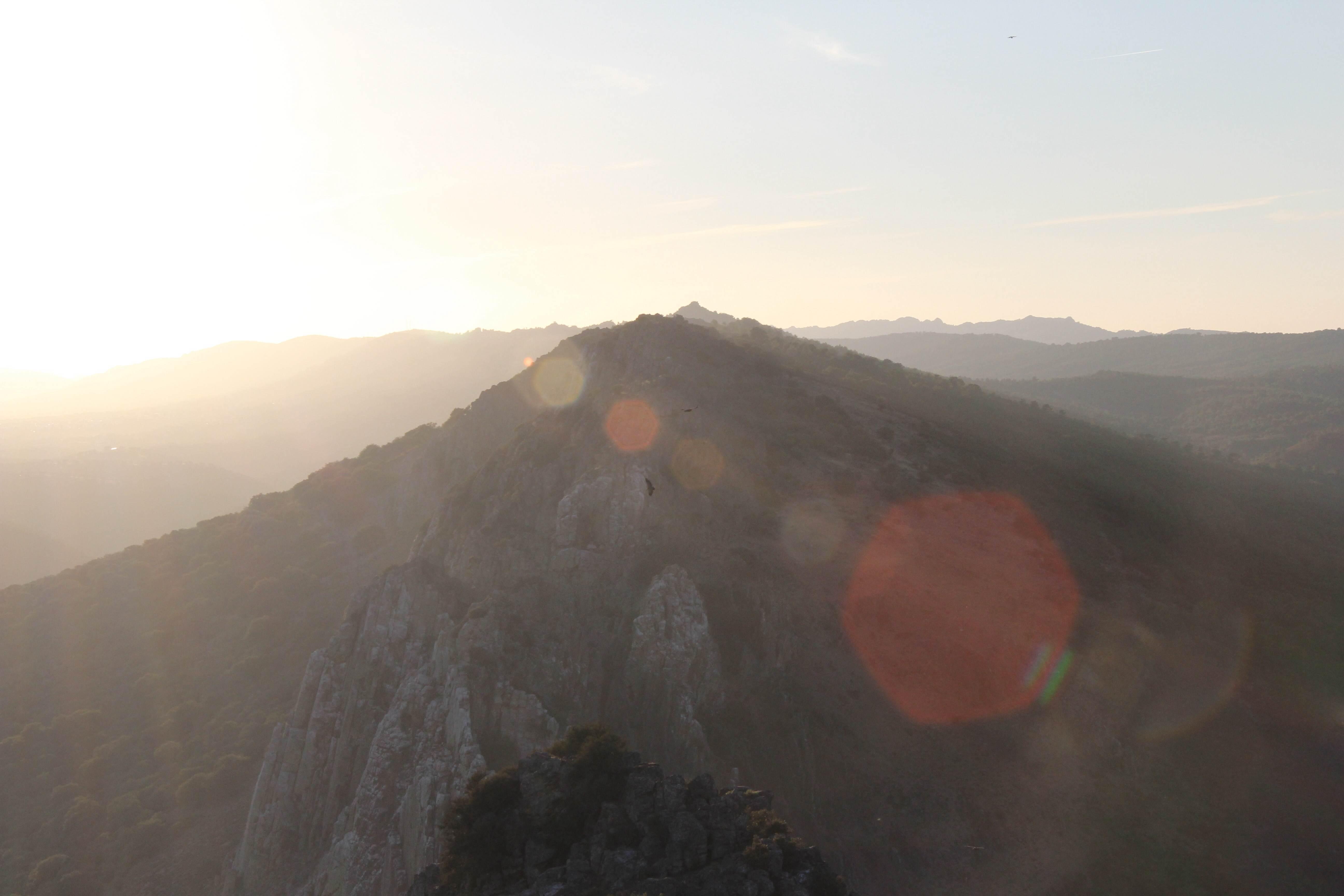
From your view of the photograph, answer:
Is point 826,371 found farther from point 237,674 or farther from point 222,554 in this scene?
point 222,554

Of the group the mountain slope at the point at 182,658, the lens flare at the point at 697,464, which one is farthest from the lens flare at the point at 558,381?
the lens flare at the point at 697,464

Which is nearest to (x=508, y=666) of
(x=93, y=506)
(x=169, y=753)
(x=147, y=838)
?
(x=147, y=838)

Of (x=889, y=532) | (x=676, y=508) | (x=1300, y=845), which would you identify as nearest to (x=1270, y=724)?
(x=1300, y=845)

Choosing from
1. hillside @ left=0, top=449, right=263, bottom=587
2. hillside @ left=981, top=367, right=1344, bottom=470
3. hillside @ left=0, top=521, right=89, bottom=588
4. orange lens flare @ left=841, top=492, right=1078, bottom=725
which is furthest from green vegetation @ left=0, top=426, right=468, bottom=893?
hillside @ left=981, top=367, right=1344, bottom=470

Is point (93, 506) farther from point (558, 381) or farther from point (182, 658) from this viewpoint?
point (558, 381)

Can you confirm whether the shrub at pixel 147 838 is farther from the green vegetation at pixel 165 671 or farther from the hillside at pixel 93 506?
the hillside at pixel 93 506

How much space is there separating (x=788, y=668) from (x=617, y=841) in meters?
16.7

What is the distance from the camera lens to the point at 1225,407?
131625 mm

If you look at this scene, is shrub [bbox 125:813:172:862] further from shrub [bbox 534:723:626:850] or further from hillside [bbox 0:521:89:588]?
hillside [bbox 0:521:89:588]

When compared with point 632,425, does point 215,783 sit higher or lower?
lower

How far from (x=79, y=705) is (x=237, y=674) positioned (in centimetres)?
1204

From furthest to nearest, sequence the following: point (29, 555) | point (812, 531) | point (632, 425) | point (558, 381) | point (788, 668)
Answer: point (29, 555), point (558, 381), point (632, 425), point (812, 531), point (788, 668)

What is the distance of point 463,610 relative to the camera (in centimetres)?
4388

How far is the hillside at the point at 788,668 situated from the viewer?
109 ft
